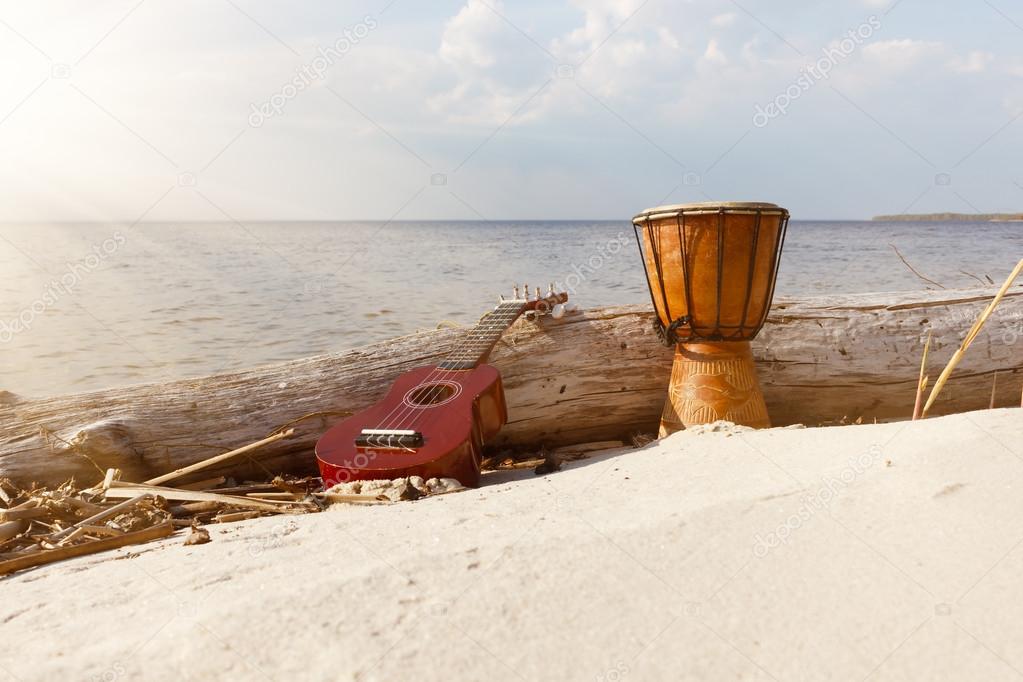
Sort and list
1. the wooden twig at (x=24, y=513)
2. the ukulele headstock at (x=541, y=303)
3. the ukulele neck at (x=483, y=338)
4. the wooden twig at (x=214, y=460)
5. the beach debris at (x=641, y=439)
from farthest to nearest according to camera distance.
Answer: the ukulele headstock at (x=541, y=303) < the beach debris at (x=641, y=439) < the ukulele neck at (x=483, y=338) < the wooden twig at (x=214, y=460) < the wooden twig at (x=24, y=513)

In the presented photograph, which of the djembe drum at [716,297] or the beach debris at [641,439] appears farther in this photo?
the beach debris at [641,439]

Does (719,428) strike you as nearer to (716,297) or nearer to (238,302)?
(716,297)

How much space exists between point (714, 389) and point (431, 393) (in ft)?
4.92

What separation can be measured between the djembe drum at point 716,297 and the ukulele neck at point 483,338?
0.91m

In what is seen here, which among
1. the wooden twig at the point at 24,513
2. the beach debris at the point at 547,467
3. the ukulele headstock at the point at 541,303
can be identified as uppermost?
the ukulele headstock at the point at 541,303

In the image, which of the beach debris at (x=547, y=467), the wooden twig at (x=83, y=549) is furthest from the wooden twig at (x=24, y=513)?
the beach debris at (x=547, y=467)

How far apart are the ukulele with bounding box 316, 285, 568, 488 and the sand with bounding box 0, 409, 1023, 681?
50 cm

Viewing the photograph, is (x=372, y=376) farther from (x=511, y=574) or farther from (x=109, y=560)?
(x=511, y=574)

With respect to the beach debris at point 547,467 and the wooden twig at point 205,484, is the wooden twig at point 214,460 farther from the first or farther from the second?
the beach debris at point 547,467

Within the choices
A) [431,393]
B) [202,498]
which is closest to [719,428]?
[431,393]

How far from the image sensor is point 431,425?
3.10 m

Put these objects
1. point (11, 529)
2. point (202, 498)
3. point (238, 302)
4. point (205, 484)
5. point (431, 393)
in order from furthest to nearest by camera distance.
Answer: point (238, 302) < point (431, 393) < point (205, 484) < point (202, 498) < point (11, 529)

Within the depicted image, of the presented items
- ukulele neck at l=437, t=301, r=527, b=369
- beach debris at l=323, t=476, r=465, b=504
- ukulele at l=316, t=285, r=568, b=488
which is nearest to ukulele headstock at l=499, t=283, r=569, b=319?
ukulele neck at l=437, t=301, r=527, b=369

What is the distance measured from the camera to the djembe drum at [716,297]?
3.47 m
